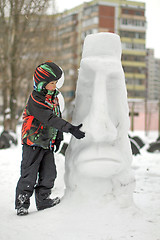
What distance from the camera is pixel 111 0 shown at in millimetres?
31125

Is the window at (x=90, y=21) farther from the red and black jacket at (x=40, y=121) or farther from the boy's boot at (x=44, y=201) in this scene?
the boy's boot at (x=44, y=201)

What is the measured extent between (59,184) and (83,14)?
30.4 meters

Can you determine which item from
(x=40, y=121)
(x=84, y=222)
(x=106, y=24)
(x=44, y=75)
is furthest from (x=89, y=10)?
(x=84, y=222)

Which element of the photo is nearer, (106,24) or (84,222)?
(84,222)

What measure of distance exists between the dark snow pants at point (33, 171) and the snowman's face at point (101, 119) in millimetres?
230

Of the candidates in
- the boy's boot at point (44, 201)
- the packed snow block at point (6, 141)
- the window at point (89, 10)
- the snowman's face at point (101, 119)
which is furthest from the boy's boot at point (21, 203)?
the window at point (89, 10)

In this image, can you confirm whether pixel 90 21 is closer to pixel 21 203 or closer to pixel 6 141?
pixel 6 141

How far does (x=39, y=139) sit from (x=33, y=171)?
290mm

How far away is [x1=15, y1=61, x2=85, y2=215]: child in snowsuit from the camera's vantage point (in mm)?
2492

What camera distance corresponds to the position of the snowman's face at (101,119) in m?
2.39

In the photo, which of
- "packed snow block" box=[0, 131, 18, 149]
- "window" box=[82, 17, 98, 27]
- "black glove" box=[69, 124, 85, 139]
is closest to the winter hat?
"black glove" box=[69, 124, 85, 139]

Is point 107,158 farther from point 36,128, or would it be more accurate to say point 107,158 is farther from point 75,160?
point 36,128

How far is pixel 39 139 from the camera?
8.19 feet

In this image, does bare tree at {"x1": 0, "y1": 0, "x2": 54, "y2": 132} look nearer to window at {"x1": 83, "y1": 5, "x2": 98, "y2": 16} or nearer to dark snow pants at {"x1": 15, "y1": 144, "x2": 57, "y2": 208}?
dark snow pants at {"x1": 15, "y1": 144, "x2": 57, "y2": 208}
